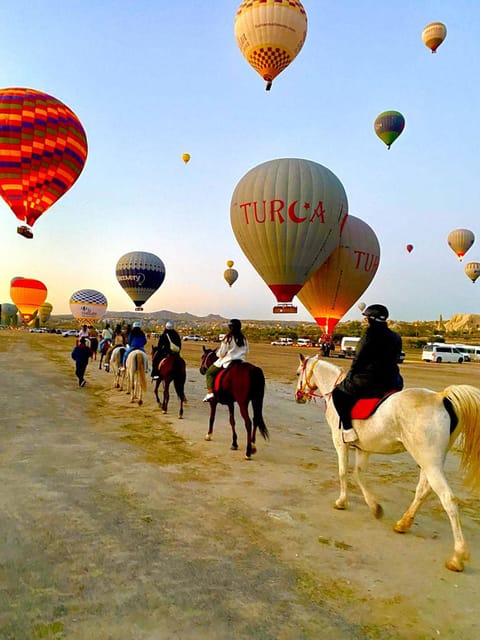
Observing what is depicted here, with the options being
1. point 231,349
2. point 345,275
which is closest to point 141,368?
point 231,349

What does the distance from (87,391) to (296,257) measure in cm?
1879

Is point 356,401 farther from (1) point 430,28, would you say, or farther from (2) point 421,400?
(1) point 430,28

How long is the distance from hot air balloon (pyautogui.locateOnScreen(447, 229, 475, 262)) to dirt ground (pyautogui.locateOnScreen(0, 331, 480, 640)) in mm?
58675

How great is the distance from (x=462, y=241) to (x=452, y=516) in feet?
208

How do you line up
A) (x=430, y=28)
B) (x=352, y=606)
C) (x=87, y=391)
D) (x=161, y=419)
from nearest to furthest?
(x=352, y=606) < (x=161, y=419) < (x=87, y=391) < (x=430, y=28)

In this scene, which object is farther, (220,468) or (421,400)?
(220,468)

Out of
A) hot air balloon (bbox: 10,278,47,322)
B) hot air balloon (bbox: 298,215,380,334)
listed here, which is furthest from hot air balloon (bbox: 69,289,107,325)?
hot air balloon (bbox: 298,215,380,334)

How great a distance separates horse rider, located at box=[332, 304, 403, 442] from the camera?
16.9 feet

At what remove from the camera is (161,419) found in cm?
1086

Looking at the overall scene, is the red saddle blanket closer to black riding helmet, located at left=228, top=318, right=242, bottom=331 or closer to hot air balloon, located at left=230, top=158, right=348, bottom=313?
black riding helmet, located at left=228, top=318, right=242, bottom=331

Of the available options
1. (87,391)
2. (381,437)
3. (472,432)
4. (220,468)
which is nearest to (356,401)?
(381,437)

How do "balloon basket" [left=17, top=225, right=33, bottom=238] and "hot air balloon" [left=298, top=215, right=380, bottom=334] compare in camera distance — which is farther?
"hot air balloon" [left=298, top=215, right=380, bottom=334]

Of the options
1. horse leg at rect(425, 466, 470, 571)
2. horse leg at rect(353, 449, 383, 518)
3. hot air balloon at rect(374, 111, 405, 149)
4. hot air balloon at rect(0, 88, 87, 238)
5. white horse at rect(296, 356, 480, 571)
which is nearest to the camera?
horse leg at rect(425, 466, 470, 571)

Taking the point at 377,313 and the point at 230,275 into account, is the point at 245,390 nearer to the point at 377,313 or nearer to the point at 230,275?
the point at 377,313
